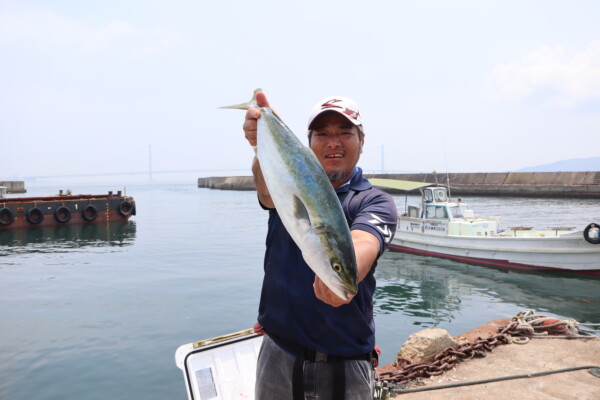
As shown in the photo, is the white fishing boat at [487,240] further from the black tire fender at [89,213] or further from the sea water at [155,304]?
the black tire fender at [89,213]

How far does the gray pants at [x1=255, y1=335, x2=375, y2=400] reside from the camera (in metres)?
2.41

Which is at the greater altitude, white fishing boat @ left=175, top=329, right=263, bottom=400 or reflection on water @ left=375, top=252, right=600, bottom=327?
white fishing boat @ left=175, top=329, right=263, bottom=400

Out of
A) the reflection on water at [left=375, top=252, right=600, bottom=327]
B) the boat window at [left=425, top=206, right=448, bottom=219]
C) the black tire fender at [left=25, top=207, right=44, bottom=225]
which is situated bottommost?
the reflection on water at [left=375, top=252, right=600, bottom=327]

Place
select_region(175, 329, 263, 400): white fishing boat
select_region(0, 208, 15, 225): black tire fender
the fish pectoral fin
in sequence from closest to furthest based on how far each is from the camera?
the fish pectoral fin < select_region(175, 329, 263, 400): white fishing boat < select_region(0, 208, 15, 225): black tire fender

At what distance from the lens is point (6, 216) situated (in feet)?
103

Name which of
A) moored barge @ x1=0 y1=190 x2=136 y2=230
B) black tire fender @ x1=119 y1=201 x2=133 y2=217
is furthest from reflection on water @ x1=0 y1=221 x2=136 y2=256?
black tire fender @ x1=119 y1=201 x2=133 y2=217

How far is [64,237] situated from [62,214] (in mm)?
5153

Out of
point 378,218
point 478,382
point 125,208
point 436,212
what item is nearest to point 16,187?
point 125,208

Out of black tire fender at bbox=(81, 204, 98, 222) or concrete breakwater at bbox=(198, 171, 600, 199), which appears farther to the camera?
concrete breakwater at bbox=(198, 171, 600, 199)

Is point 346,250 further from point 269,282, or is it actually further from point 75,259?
point 75,259

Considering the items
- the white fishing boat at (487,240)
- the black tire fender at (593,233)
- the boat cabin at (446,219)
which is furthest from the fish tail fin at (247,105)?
the boat cabin at (446,219)

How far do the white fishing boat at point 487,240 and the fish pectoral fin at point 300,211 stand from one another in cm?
1746

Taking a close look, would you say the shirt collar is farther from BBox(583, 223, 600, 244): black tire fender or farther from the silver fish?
BBox(583, 223, 600, 244): black tire fender

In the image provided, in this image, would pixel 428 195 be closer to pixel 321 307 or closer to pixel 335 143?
pixel 335 143
